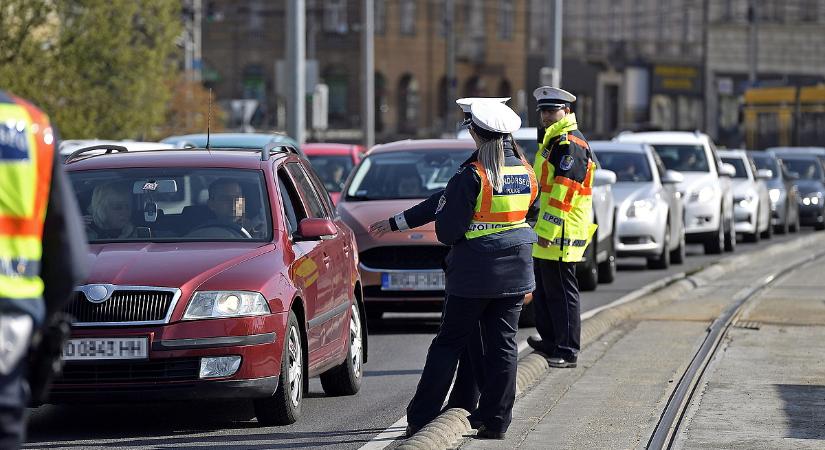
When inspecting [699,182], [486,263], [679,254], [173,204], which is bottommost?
[679,254]

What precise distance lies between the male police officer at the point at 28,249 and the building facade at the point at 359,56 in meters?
74.5

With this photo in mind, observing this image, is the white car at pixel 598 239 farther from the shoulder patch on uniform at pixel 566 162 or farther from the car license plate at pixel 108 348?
the car license plate at pixel 108 348

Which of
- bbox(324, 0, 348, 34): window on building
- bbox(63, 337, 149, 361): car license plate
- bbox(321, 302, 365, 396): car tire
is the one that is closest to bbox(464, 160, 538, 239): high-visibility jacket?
bbox(63, 337, 149, 361): car license plate

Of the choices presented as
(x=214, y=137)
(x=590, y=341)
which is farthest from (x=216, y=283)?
(x=214, y=137)

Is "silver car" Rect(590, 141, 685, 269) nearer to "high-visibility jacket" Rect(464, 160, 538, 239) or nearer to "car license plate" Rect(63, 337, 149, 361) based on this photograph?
"high-visibility jacket" Rect(464, 160, 538, 239)

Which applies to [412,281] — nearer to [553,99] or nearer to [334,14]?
[553,99]

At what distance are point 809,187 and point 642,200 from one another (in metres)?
16.2

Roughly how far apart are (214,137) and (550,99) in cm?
964

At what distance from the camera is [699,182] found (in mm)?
25062

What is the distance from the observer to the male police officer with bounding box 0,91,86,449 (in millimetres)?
4000

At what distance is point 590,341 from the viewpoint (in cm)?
Result: 1297

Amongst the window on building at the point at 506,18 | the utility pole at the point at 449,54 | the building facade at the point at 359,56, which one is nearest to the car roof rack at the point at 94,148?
the utility pole at the point at 449,54

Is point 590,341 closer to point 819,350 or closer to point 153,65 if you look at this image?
point 819,350

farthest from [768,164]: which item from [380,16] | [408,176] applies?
[380,16]
